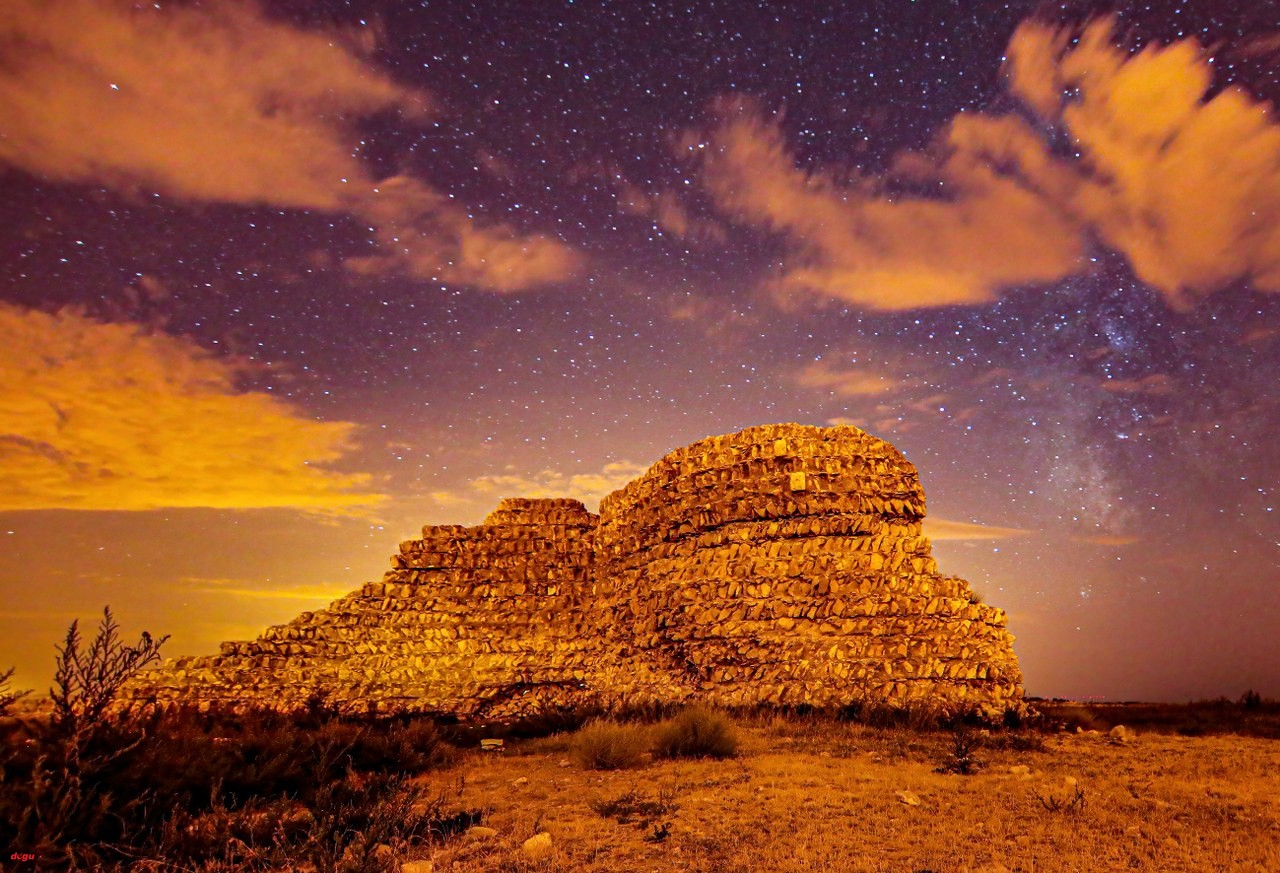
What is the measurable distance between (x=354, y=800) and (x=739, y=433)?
592 inches

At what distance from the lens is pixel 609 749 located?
33.3 feet

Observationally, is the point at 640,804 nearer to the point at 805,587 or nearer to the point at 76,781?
the point at 76,781

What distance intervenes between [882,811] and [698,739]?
13.1ft

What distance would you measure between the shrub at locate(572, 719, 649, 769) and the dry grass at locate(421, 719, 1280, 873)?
0.32 metres

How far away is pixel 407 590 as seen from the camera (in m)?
25.0

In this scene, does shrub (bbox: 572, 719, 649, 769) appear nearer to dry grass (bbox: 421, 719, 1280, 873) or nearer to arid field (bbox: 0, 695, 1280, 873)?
arid field (bbox: 0, 695, 1280, 873)

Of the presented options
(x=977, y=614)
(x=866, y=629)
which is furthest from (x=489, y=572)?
(x=977, y=614)

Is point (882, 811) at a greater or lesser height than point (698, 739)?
lesser

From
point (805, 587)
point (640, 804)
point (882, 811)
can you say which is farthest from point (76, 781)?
point (805, 587)

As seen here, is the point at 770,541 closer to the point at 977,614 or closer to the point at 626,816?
the point at 977,614

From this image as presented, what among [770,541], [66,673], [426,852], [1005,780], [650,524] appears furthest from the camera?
[650,524]

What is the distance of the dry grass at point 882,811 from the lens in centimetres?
Answer: 534

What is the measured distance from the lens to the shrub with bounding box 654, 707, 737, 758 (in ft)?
34.3

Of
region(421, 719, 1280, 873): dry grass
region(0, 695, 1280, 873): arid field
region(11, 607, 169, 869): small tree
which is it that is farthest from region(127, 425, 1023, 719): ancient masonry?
region(11, 607, 169, 869): small tree
